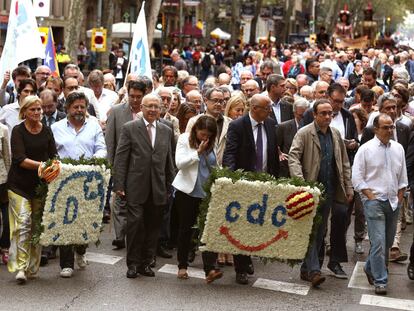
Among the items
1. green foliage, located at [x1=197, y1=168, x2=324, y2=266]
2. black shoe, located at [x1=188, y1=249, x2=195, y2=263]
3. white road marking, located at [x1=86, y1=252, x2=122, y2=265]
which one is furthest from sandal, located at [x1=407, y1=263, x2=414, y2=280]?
white road marking, located at [x1=86, y1=252, x2=122, y2=265]

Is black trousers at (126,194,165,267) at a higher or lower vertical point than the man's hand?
lower

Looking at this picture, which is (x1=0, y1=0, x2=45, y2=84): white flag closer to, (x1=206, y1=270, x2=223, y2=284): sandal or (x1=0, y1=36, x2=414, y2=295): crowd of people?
(x1=0, y1=36, x2=414, y2=295): crowd of people

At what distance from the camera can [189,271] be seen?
38.1ft

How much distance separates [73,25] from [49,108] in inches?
892

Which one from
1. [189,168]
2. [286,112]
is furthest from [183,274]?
[286,112]

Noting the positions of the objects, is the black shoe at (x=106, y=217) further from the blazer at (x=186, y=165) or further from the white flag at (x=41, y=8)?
the white flag at (x=41, y=8)

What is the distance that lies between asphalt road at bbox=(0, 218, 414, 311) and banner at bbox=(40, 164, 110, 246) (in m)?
0.44

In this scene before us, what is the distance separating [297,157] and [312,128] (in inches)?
13.1

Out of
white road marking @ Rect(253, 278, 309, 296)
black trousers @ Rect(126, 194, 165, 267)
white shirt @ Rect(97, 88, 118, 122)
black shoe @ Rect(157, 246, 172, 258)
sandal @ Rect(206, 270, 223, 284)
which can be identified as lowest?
black shoe @ Rect(157, 246, 172, 258)

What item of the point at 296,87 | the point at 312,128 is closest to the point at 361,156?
the point at 312,128

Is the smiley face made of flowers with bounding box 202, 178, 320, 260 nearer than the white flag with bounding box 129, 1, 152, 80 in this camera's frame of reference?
Yes

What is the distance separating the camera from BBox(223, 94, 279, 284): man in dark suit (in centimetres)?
Result: 1138

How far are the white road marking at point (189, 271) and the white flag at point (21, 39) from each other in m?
5.01

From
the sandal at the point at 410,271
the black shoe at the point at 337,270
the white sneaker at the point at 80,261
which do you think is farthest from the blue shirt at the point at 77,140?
the sandal at the point at 410,271
